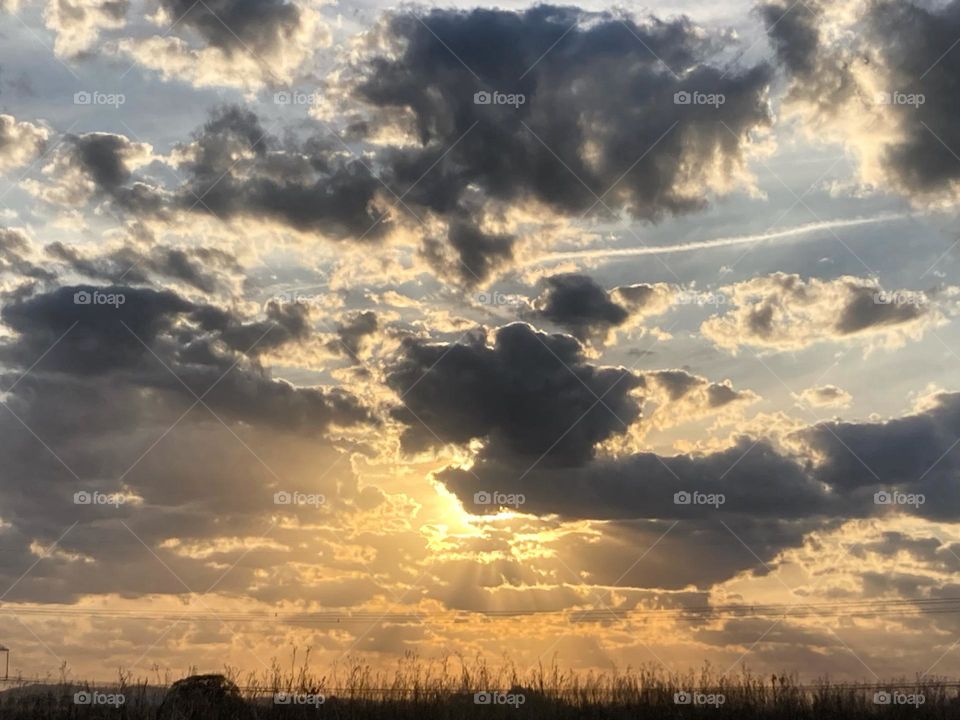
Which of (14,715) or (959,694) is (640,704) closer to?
(959,694)

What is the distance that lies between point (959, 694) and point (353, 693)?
21.8 m

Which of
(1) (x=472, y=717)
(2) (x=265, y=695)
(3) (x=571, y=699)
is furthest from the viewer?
(3) (x=571, y=699)

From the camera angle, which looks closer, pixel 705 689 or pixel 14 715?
pixel 14 715

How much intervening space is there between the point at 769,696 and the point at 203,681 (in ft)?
63.1

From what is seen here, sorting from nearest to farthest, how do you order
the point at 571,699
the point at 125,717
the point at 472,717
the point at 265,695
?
1. the point at 125,717
2. the point at 472,717
3. the point at 265,695
4. the point at 571,699

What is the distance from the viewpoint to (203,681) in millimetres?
36875

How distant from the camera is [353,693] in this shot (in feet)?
123

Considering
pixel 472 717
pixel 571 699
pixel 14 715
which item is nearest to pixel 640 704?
pixel 571 699

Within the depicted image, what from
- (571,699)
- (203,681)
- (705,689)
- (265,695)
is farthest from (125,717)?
(705,689)

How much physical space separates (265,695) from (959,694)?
24519 millimetres

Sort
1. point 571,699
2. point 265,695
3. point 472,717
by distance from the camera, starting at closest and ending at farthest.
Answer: point 472,717, point 265,695, point 571,699

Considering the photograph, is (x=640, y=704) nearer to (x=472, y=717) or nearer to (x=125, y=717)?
(x=472, y=717)

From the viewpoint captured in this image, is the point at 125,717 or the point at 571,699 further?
the point at 571,699

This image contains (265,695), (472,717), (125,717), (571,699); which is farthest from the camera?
(571,699)
